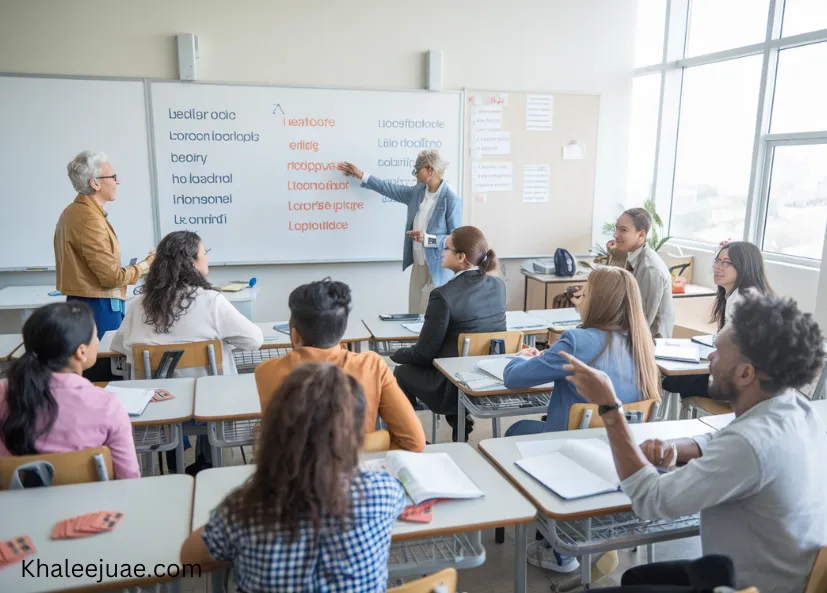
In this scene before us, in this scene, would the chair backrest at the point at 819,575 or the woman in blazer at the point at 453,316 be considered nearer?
the chair backrest at the point at 819,575

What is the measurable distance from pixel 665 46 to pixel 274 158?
358cm

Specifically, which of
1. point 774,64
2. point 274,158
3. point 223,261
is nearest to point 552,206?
point 774,64

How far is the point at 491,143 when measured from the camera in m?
5.29

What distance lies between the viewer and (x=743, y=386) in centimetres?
146

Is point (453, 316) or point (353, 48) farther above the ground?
point (353, 48)

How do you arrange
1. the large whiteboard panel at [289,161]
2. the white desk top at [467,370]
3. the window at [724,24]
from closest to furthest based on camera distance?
1. the white desk top at [467,370]
2. the large whiteboard panel at [289,161]
3. the window at [724,24]

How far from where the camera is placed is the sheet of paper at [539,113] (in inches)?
210

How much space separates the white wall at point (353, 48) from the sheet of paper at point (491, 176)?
367mm

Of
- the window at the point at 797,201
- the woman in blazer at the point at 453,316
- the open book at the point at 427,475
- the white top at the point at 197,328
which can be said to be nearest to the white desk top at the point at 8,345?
the white top at the point at 197,328

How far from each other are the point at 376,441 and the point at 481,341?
49.4 inches

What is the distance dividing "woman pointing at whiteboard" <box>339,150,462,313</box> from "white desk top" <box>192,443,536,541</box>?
2.80m

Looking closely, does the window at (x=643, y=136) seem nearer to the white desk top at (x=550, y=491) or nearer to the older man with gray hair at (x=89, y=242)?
the white desk top at (x=550, y=491)

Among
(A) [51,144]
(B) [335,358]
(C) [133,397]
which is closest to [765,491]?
(B) [335,358]

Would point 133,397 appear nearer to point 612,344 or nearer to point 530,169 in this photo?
point 612,344
